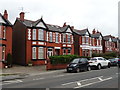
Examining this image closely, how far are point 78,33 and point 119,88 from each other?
3337 cm

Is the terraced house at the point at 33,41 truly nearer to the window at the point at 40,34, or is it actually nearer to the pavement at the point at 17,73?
the window at the point at 40,34

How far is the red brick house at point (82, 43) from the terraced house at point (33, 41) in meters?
7.29

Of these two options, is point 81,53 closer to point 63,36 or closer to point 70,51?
point 70,51

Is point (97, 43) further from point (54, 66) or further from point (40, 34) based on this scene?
point (54, 66)

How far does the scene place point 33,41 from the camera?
30547 millimetres

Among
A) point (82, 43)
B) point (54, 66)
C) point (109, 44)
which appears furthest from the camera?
point (109, 44)

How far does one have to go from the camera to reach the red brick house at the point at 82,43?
41.5 m

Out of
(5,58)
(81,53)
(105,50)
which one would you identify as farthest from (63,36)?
(105,50)

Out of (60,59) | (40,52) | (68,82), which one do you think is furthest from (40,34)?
(68,82)

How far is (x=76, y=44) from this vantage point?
42031 mm

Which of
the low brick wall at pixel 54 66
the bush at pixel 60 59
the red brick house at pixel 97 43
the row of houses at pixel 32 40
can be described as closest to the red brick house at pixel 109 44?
the red brick house at pixel 97 43

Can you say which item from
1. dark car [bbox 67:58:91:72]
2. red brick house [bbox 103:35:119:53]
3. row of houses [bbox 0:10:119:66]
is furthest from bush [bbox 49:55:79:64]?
red brick house [bbox 103:35:119:53]

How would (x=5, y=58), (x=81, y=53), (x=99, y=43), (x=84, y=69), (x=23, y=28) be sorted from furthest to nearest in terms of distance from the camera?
(x=99, y=43) → (x=81, y=53) → (x=23, y=28) → (x=5, y=58) → (x=84, y=69)

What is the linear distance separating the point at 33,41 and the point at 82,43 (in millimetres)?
15734
